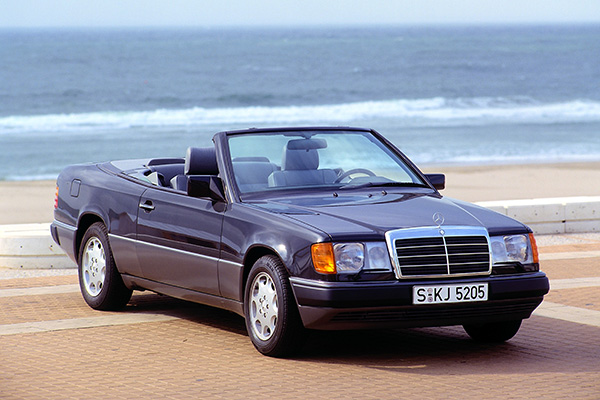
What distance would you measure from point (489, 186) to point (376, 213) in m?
14.7

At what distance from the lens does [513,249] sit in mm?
6938

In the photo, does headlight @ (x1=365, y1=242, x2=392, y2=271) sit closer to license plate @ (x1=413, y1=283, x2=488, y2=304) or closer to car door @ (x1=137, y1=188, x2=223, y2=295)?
license plate @ (x1=413, y1=283, x2=488, y2=304)

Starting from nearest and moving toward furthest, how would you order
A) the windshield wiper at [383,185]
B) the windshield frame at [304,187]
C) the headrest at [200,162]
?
1. the windshield frame at [304,187]
2. the headrest at [200,162]
3. the windshield wiper at [383,185]

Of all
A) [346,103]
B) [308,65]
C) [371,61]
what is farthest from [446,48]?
[346,103]

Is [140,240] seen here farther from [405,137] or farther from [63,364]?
[405,137]

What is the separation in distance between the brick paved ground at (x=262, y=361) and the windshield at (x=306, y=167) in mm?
1116

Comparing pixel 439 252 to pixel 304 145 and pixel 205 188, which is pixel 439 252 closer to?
pixel 304 145

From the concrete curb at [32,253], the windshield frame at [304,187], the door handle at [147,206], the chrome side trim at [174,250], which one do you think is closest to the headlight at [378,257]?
the chrome side trim at [174,250]

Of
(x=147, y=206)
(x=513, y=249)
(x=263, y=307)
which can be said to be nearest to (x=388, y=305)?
(x=263, y=307)

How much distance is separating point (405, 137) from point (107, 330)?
2858 centimetres

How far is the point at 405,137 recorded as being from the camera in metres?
36.0

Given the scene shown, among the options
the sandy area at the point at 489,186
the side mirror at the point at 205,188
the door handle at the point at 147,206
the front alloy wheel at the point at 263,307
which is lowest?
the sandy area at the point at 489,186

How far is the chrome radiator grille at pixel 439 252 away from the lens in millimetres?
6566

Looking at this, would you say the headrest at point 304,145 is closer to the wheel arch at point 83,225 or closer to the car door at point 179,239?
the car door at point 179,239
